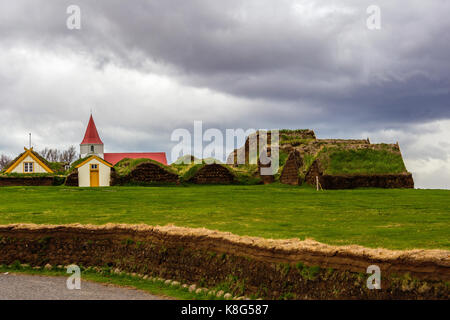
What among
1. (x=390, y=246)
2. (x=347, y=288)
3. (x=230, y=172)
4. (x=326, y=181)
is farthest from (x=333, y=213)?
(x=230, y=172)

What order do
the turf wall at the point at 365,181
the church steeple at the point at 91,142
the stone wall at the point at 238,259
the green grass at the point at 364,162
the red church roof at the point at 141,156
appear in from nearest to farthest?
the stone wall at the point at 238,259 < the turf wall at the point at 365,181 < the green grass at the point at 364,162 < the red church roof at the point at 141,156 < the church steeple at the point at 91,142

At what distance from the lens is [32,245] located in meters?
15.6

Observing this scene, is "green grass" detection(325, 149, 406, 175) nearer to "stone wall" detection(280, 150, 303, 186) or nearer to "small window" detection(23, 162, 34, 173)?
"stone wall" detection(280, 150, 303, 186)

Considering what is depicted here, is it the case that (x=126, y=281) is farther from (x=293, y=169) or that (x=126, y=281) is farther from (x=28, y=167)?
(x=28, y=167)

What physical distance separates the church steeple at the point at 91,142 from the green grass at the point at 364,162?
57.7 meters

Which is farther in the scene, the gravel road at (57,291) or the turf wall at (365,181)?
the turf wall at (365,181)

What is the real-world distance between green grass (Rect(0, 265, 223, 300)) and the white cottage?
25223 mm

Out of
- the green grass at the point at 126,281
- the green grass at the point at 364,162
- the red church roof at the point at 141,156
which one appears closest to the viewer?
the green grass at the point at 126,281

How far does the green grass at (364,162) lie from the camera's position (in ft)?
105

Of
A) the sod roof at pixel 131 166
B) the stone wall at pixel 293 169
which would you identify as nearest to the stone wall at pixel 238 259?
the stone wall at pixel 293 169

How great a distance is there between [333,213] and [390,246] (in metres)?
6.79

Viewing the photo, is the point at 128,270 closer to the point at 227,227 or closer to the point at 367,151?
the point at 227,227

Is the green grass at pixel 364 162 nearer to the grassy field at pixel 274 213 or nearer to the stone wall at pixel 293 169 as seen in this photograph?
the stone wall at pixel 293 169

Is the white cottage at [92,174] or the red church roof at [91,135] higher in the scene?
the red church roof at [91,135]
